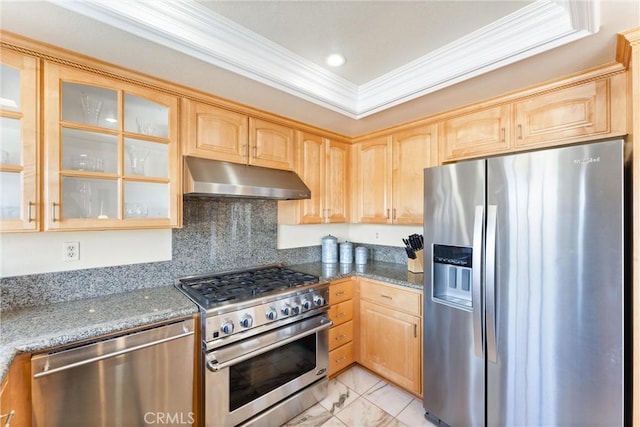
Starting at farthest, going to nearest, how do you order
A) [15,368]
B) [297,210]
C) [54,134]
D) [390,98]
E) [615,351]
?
[297,210], [390,98], [54,134], [615,351], [15,368]

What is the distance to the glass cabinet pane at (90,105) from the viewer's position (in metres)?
1.46

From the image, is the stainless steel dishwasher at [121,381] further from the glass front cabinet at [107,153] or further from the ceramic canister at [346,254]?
the ceramic canister at [346,254]

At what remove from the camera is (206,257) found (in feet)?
7.22

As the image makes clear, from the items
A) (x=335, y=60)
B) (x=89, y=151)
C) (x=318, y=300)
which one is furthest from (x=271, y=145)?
(x=318, y=300)

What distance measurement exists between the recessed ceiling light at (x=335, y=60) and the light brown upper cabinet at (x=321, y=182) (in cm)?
76

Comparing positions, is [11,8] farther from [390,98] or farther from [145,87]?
[390,98]

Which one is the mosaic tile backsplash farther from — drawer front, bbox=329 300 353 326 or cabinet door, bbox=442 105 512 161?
cabinet door, bbox=442 105 512 161

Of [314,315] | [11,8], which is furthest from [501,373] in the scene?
[11,8]

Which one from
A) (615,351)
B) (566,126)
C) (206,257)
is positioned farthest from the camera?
(206,257)

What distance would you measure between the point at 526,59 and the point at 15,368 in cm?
275

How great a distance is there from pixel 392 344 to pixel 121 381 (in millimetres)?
1806

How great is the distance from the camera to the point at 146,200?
5.65 feet

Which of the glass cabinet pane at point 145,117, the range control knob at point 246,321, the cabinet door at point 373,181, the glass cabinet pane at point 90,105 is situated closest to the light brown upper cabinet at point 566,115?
the cabinet door at point 373,181

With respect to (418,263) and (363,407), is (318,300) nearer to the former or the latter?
(363,407)
